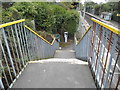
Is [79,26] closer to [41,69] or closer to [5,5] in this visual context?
[5,5]

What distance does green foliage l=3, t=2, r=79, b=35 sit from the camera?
4.24m

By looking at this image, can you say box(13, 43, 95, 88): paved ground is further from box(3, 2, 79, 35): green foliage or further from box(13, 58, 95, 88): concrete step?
box(3, 2, 79, 35): green foliage

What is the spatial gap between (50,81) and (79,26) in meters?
9.78

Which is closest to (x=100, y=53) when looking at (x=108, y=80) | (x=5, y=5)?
(x=108, y=80)

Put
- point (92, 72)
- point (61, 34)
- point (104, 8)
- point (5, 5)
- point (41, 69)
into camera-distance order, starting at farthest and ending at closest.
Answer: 1. point (104, 8)
2. point (61, 34)
3. point (5, 5)
4. point (41, 69)
5. point (92, 72)

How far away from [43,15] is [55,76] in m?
5.58

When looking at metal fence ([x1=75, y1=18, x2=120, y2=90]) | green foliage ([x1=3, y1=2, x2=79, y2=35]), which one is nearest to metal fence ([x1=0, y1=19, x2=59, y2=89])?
metal fence ([x1=75, y1=18, x2=120, y2=90])

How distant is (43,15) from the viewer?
6.71m

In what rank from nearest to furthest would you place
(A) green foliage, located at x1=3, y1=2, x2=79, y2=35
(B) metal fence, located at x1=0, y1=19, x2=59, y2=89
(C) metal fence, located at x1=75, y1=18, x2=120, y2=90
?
(C) metal fence, located at x1=75, y1=18, x2=120, y2=90
(B) metal fence, located at x1=0, y1=19, x2=59, y2=89
(A) green foliage, located at x1=3, y1=2, x2=79, y2=35

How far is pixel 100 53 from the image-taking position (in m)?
1.51

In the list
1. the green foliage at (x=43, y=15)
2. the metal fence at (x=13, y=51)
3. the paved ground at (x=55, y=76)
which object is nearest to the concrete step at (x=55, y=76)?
the paved ground at (x=55, y=76)

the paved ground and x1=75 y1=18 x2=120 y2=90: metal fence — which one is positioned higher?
x1=75 y1=18 x2=120 y2=90: metal fence

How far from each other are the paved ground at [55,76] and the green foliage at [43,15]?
247 cm

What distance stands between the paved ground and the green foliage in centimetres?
247
